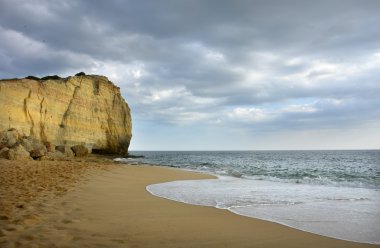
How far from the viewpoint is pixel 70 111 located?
4444 centimetres

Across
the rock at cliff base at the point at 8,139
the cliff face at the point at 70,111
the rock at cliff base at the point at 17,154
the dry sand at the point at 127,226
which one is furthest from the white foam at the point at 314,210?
the cliff face at the point at 70,111

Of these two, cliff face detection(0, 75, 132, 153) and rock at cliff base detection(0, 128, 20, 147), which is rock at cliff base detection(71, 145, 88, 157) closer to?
cliff face detection(0, 75, 132, 153)

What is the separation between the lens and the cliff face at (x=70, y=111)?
3606 cm

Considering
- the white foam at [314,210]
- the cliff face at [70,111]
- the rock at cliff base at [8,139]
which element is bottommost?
the white foam at [314,210]

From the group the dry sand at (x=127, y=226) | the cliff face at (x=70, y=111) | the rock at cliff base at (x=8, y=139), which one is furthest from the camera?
the cliff face at (x=70, y=111)

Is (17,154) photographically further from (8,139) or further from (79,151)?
(79,151)

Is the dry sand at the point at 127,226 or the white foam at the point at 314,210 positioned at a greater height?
the dry sand at the point at 127,226

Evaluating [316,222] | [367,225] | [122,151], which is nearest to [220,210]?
[316,222]

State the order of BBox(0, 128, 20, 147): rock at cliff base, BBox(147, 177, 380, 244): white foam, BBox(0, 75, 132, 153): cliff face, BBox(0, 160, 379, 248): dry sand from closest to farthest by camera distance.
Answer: BBox(0, 160, 379, 248): dry sand → BBox(147, 177, 380, 244): white foam → BBox(0, 128, 20, 147): rock at cliff base → BBox(0, 75, 132, 153): cliff face

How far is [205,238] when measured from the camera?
4.78 m

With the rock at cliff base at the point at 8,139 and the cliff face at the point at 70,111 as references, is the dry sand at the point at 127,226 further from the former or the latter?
the cliff face at the point at 70,111

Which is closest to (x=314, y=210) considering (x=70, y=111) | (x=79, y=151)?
(x=79, y=151)

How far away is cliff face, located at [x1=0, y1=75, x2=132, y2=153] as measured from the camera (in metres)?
36.1

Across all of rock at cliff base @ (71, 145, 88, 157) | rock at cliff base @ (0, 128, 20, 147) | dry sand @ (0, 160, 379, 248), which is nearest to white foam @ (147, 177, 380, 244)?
dry sand @ (0, 160, 379, 248)
